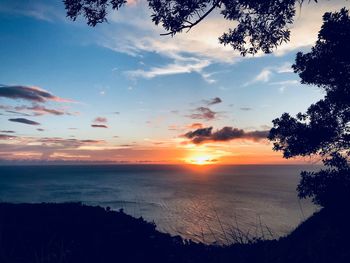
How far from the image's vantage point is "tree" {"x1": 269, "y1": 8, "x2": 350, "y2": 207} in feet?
32.6

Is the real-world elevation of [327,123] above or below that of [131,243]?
above

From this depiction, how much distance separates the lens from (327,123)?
11.2m

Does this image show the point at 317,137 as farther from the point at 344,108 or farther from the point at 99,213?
the point at 99,213

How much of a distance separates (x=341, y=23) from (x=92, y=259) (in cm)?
1041

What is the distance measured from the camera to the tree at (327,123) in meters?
9.92

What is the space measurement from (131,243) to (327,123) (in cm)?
823

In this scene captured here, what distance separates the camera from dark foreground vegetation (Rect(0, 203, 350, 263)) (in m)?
7.83

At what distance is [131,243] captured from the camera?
10.2 m

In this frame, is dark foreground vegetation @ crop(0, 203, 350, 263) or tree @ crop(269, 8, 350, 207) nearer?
dark foreground vegetation @ crop(0, 203, 350, 263)

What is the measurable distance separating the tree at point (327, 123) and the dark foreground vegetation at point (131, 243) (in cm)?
94

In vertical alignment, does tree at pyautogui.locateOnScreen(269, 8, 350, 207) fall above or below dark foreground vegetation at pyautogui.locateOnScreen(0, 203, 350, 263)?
above

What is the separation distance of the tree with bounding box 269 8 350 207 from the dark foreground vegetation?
942 mm

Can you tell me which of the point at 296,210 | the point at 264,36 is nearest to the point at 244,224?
the point at 296,210

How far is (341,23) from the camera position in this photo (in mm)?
9797
